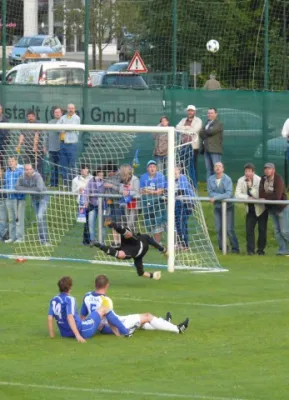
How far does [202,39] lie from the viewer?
1226 inches

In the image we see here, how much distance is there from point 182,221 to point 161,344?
7.36 meters

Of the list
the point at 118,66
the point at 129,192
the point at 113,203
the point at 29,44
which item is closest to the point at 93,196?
the point at 113,203

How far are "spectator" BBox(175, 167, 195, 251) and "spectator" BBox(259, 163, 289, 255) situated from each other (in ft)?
5.28

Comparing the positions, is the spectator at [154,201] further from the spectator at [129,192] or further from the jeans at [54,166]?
the jeans at [54,166]

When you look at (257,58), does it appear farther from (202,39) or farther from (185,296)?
(185,296)

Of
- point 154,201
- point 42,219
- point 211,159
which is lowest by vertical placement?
point 42,219

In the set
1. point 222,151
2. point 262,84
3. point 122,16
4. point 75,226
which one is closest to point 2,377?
point 75,226

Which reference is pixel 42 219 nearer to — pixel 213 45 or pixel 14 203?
pixel 14 203

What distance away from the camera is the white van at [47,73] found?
Answer: 34.3 m

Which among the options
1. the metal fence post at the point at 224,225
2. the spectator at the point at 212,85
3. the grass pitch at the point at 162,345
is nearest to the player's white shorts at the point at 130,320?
the grass pitch at the point at 162,345

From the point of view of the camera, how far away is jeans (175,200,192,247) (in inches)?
853

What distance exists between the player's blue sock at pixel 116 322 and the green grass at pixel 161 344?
0.15 metres

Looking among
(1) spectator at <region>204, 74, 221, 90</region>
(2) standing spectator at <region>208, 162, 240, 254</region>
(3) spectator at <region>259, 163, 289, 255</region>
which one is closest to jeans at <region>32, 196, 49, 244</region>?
(2) standing spectator at <region>208, 162, 240, 254</region>

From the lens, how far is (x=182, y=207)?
72.0 ft
